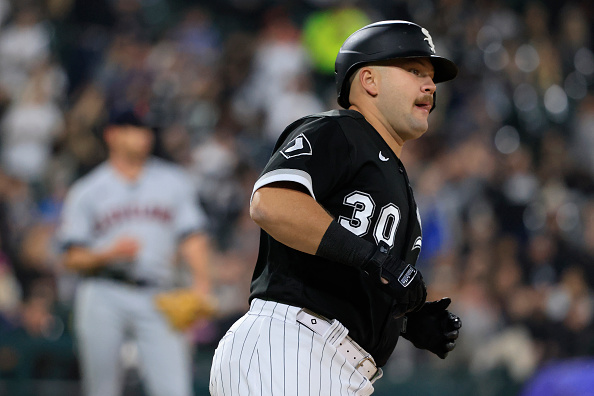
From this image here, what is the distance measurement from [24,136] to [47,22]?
2.03 metres

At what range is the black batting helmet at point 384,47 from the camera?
293 centimetres

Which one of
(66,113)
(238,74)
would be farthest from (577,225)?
(66,113)

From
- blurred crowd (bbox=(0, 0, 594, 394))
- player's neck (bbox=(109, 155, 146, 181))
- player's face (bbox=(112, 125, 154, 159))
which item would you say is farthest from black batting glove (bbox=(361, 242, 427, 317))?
blurred crowd (bbox=(0, 0, 594, 394))

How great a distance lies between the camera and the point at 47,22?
1194 cm

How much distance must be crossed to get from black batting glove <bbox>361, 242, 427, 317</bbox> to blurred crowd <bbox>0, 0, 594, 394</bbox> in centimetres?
580

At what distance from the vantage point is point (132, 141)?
645 centimetres

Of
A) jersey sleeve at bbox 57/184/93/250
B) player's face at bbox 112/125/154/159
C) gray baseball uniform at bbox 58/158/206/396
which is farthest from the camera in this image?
player's face at bbox 112/125/154/159

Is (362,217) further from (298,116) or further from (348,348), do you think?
(298,116)

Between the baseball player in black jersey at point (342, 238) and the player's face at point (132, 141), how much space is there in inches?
142

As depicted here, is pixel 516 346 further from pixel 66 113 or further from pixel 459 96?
pixel 66 113

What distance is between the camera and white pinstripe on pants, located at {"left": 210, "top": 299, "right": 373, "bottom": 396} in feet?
8.89

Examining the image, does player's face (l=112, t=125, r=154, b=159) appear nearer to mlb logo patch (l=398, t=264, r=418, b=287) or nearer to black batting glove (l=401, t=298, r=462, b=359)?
black batting glove (l=401, t=298, r=462, b=359)

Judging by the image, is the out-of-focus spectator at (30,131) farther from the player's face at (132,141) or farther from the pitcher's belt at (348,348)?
the pitcher's belt at (348,348)

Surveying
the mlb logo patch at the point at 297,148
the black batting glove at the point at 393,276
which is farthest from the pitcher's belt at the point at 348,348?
the mlb logo patch at the point at 297,148
